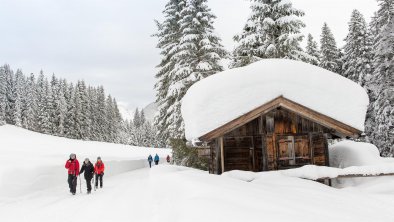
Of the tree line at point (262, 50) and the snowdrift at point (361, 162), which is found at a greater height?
the tree line at point (262, 50)

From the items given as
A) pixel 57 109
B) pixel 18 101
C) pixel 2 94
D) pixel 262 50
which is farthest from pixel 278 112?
pixel 2 94

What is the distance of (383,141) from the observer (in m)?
27.2

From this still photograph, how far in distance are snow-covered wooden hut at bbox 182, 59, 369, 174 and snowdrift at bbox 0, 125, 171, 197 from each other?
362 inches

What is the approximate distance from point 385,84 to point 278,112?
46.1ft

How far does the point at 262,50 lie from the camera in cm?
2317

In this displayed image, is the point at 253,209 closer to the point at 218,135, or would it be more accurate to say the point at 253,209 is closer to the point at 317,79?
the point at 218,135

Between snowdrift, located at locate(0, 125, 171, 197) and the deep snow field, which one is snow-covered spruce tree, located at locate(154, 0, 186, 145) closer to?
snowdrift, located at locate(0, 125, 171, 197)

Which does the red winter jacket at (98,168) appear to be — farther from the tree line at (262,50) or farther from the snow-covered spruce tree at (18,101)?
the snow-covered spruce tree at (18,101)

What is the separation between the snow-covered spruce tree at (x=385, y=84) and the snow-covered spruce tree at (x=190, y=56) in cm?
1115

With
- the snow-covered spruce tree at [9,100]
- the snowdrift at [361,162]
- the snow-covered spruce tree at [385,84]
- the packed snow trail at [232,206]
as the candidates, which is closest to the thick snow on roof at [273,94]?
the snowdrift at [361,162]

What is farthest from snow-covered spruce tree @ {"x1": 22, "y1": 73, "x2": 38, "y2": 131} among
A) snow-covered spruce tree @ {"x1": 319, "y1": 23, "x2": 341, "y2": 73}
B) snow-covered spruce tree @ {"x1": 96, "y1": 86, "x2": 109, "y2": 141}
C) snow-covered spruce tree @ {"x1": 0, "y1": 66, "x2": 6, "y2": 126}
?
snow-covered spruce tree @ {"x1": 319, "y1": 23, "x2": 341, "y2": 73}

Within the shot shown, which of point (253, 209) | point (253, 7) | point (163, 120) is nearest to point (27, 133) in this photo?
point (163, 120)

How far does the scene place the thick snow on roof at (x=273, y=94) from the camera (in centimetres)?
1472

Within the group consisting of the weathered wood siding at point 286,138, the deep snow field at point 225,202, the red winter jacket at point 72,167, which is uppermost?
the weathered wood siding at point 286,138
